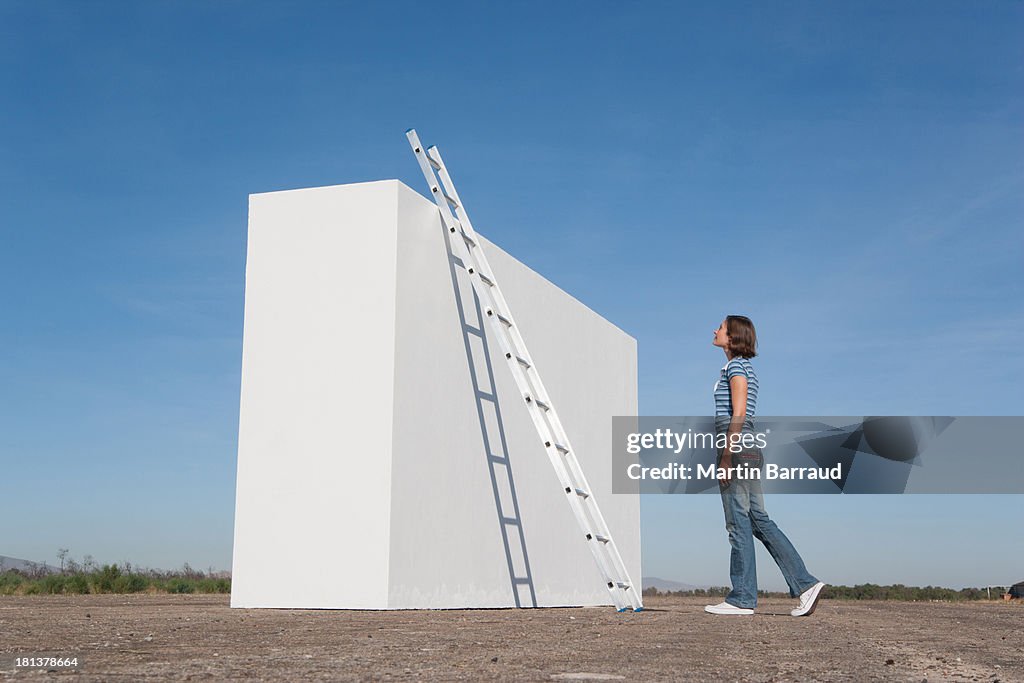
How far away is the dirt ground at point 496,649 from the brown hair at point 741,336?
1405 millimetres

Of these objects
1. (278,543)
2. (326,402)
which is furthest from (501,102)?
(278,543)

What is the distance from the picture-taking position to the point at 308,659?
2.64 metres

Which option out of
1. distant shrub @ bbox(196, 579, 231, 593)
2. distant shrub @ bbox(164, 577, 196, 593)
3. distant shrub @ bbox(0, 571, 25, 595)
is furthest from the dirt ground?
distant shrub @ bbox(196, 579, 231, 593)

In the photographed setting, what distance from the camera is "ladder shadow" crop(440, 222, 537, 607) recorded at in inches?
286

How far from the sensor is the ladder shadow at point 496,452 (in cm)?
727

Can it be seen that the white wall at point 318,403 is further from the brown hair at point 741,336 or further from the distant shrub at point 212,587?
the distant shrub at point 212,587

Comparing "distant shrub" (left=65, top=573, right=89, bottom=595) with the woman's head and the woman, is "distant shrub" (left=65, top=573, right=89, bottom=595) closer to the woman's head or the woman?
the woman

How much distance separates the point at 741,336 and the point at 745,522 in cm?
99

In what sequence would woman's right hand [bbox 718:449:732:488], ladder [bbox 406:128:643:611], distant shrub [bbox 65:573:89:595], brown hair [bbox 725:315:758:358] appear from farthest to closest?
distant shrub [bbox 65:573:89:595], ladder [bbox 406:128:643:611], brown hair [bbox 725:315:758:358], woman's right hand [bbox 718:449:732:488]

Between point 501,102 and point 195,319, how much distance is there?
3594mm

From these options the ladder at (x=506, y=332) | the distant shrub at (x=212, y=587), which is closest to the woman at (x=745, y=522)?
the ladder at (x=506, y=332)

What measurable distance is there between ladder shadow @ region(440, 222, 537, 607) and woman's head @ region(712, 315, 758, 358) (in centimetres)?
234

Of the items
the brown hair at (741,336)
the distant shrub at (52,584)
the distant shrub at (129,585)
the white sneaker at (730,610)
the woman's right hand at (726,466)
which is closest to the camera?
the woman's right hand at (726,466)

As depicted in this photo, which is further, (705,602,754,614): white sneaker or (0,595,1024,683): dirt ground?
(705,602,754,614): white sneaker
